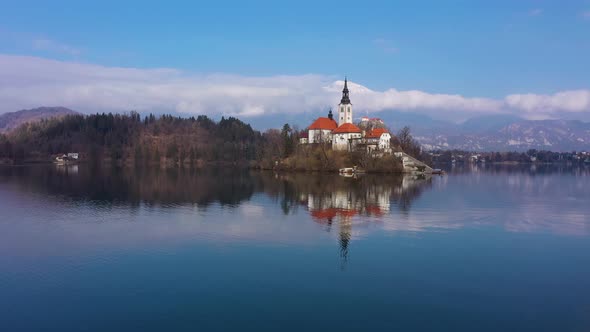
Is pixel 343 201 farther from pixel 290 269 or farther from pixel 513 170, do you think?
pixel 513 170

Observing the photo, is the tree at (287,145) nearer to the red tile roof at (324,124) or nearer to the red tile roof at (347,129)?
the red tile roof at (324,124)

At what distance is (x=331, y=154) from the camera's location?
76.1 metres

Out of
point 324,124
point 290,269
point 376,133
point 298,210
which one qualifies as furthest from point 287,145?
point 290,269

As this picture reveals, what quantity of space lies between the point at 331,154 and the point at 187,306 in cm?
6454

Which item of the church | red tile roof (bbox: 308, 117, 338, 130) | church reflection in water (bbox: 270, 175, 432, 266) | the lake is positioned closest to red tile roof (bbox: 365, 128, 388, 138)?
the church

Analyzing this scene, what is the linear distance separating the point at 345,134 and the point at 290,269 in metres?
66.7

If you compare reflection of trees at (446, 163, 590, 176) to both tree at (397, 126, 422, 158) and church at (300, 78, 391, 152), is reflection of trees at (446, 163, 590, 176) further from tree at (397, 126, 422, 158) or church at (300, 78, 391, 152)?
church at (300, 78, 391, 152)

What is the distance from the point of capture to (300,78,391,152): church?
7821 centimetres

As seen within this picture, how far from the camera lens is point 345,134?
81.4m

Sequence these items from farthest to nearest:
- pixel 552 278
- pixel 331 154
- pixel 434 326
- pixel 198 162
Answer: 1. pixel 198 162
2. pixel 331 154
3. pixel 552 278
4. pixel 434 326

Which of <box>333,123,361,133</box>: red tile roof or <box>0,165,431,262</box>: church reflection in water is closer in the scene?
<box>0,165,431,262</box>: church reflection in water

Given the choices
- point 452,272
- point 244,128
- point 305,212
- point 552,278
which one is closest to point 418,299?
point 452,272

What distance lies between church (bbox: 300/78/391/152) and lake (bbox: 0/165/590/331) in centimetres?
4689

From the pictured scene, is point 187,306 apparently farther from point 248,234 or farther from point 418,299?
point 248,234
